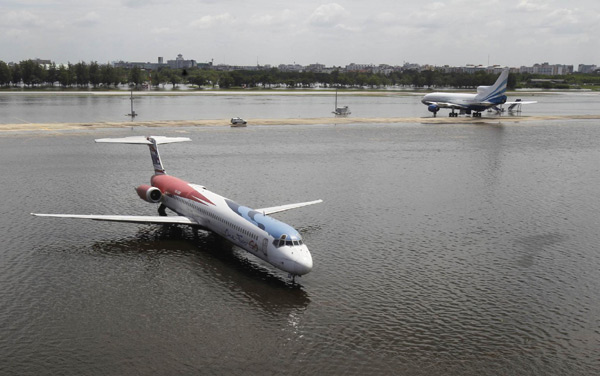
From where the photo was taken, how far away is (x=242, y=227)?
5141cm

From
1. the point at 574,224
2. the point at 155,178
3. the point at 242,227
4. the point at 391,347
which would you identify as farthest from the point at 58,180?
the point at 574,224

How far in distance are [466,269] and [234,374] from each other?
27071mm

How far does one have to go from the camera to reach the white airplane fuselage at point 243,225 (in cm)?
4622

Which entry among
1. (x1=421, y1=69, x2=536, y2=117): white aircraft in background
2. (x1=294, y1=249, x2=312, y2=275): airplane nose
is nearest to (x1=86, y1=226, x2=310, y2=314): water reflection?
(x1=294, y1=249, x2=312, y2=275): airplane nose

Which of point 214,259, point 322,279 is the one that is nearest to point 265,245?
point 322,279

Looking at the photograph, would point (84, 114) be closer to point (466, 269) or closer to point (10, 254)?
point (10, 254)

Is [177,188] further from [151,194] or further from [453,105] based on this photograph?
[453,105]

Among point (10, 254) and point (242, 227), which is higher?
point (242, 227)

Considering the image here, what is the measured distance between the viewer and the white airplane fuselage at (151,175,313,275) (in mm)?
46219

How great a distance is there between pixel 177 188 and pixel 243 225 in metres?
14.7

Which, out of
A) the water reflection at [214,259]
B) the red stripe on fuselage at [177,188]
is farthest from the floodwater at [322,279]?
the red stripe on fuselage at [177,188]

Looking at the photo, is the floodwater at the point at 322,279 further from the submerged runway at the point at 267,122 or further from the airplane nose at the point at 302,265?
the submerged runway at the point at 267,122

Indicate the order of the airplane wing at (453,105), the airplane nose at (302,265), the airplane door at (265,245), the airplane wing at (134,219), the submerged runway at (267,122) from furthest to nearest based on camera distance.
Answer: the airplane wing at (453,105)
the submerged runway at (267,122)
the airplane wing at (134,219)
the airplane door at (265,245)
the airplane nose at (302,265)

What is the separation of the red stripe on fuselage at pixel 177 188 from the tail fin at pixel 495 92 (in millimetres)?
137750
